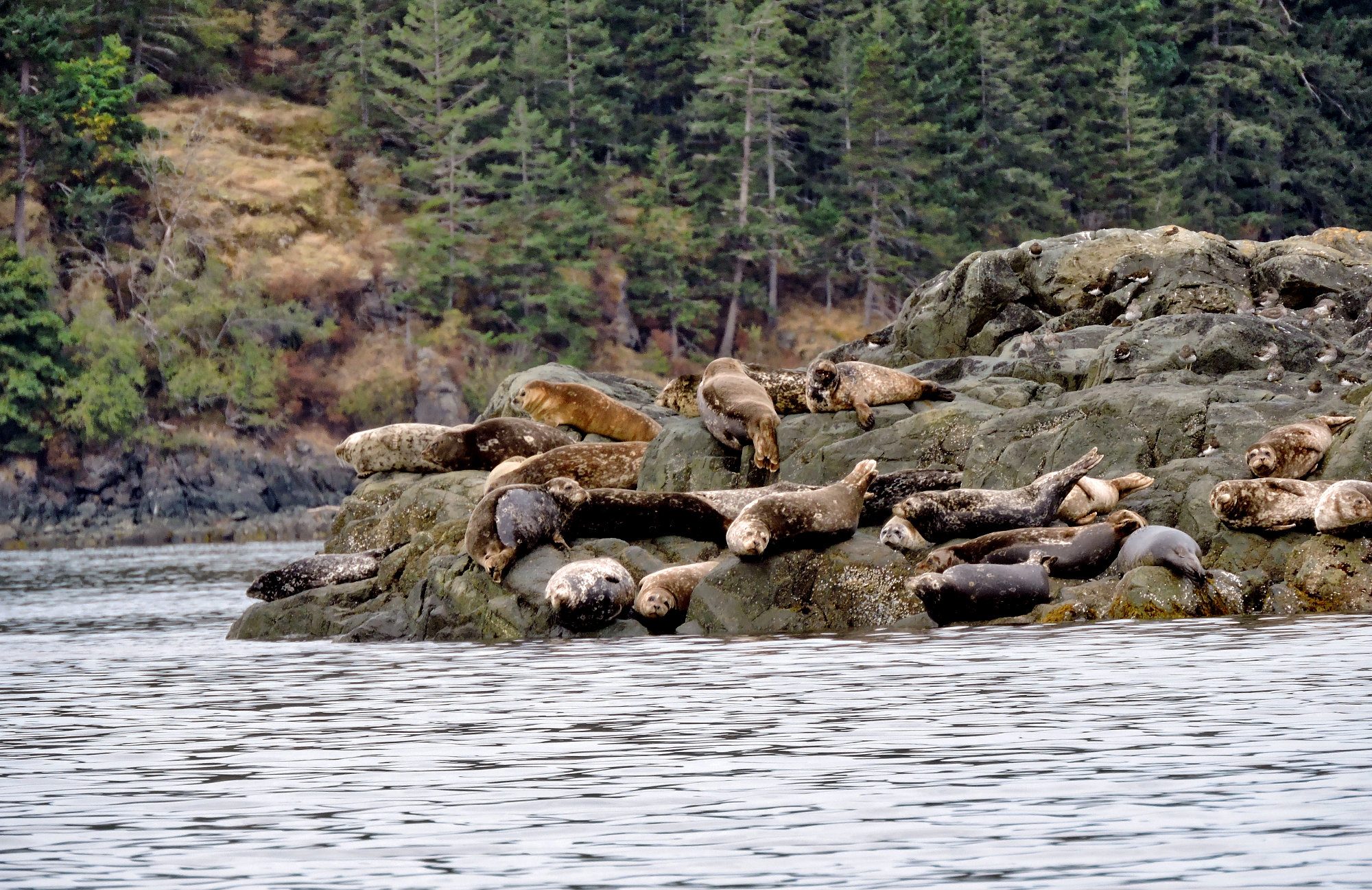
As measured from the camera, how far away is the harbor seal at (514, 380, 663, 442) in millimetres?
22234

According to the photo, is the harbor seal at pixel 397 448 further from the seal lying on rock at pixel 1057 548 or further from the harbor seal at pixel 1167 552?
the harbor seal at pixel 1167 552

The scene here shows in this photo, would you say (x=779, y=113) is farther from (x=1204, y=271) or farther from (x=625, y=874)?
(x=625, y=874)

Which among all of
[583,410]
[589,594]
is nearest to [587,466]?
[583,410]

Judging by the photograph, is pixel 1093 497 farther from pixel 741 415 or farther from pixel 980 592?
pixel 741 415

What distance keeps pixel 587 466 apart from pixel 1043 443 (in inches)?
200

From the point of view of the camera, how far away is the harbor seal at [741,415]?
1822cm

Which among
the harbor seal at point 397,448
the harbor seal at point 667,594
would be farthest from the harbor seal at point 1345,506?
A: the harbor seal at point 397,448

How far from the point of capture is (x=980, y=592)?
14.9 m

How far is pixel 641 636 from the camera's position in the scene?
626 inches

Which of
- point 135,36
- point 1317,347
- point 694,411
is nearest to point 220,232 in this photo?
point 135,36

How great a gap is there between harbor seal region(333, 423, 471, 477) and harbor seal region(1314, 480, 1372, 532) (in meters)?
10.7

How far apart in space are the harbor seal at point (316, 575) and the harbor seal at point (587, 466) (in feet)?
5.09

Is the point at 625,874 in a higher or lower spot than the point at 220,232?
lower

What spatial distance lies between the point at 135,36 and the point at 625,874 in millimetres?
68511
